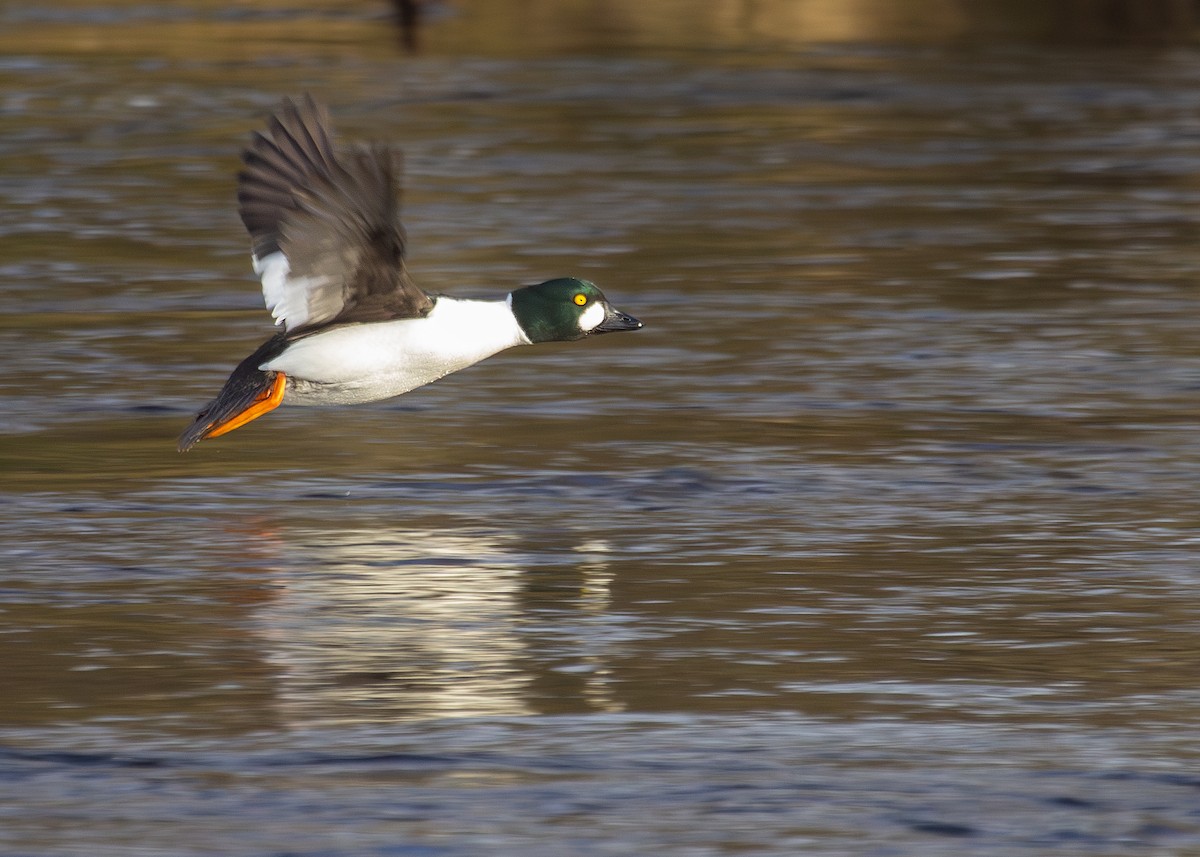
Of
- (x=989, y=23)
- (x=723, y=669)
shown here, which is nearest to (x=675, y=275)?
(x=723, y=669)

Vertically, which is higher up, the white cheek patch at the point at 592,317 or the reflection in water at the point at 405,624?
the white cheek patch at the point at 592,317

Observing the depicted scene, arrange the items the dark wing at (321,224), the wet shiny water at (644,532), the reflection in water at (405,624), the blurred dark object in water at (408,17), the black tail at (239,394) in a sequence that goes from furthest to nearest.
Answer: the blurred dark object in water at (408,17), the black tail at (239,394), the dark wing at (321,224), the reflection in water at (405,624), the wet shiny water at (644,532)

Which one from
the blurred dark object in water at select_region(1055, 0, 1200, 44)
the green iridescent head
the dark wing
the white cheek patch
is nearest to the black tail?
the dark wing

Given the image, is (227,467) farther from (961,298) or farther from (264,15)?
(264,15)

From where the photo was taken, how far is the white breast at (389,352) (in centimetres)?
781

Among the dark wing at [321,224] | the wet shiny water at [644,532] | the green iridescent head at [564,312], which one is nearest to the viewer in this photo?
the wet shiny water at [644,532]

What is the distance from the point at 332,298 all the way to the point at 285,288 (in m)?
0.15

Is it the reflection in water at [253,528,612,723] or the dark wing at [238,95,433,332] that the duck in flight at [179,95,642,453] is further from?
the reflection in water at [253,528,612,723]

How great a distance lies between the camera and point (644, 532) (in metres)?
7.72

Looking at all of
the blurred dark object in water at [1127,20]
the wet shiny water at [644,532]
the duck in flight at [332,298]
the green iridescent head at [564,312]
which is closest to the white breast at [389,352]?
the duck in flight at [332,298]

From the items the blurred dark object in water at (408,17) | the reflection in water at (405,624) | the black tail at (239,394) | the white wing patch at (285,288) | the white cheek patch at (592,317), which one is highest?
the blurred dark object in water at (408,17)

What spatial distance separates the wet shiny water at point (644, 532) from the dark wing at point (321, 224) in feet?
2.16

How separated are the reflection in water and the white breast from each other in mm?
488

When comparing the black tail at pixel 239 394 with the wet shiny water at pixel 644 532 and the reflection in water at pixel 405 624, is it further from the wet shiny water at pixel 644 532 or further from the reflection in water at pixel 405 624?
the reflection in water at pixel 405 624
